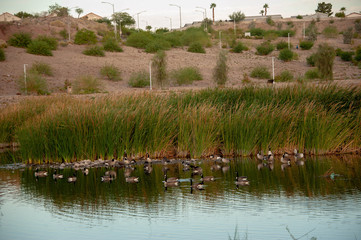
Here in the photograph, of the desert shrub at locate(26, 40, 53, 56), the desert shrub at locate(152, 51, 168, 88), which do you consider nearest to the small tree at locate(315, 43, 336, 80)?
the desert shrub at locate(152, 51, 168, 88)

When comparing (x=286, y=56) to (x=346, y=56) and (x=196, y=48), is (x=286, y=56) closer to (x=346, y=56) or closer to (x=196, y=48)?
(x=346, y=56)

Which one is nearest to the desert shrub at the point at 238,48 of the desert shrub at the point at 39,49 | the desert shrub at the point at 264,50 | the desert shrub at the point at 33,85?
the desert shrub at the point at 264,50

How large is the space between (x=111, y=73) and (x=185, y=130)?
120 feet

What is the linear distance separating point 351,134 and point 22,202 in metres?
11.1

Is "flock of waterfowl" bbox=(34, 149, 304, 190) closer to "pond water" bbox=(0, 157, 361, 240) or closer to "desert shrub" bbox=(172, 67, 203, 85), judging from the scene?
"pond water" bbox=(0, 157, 361, 240)

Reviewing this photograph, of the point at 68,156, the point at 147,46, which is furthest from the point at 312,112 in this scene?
the point at 147,46

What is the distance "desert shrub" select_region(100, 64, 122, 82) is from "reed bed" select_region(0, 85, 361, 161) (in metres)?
34.8

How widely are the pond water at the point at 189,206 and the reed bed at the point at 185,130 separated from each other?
68.5 inches

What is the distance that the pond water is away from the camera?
8.79 meters

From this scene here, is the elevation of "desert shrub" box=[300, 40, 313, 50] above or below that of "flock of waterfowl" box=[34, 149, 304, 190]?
above

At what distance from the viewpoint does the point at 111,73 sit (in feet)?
171

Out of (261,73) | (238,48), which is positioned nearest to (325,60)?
(261,73)

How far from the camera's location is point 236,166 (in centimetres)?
1527

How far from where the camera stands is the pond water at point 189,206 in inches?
346
